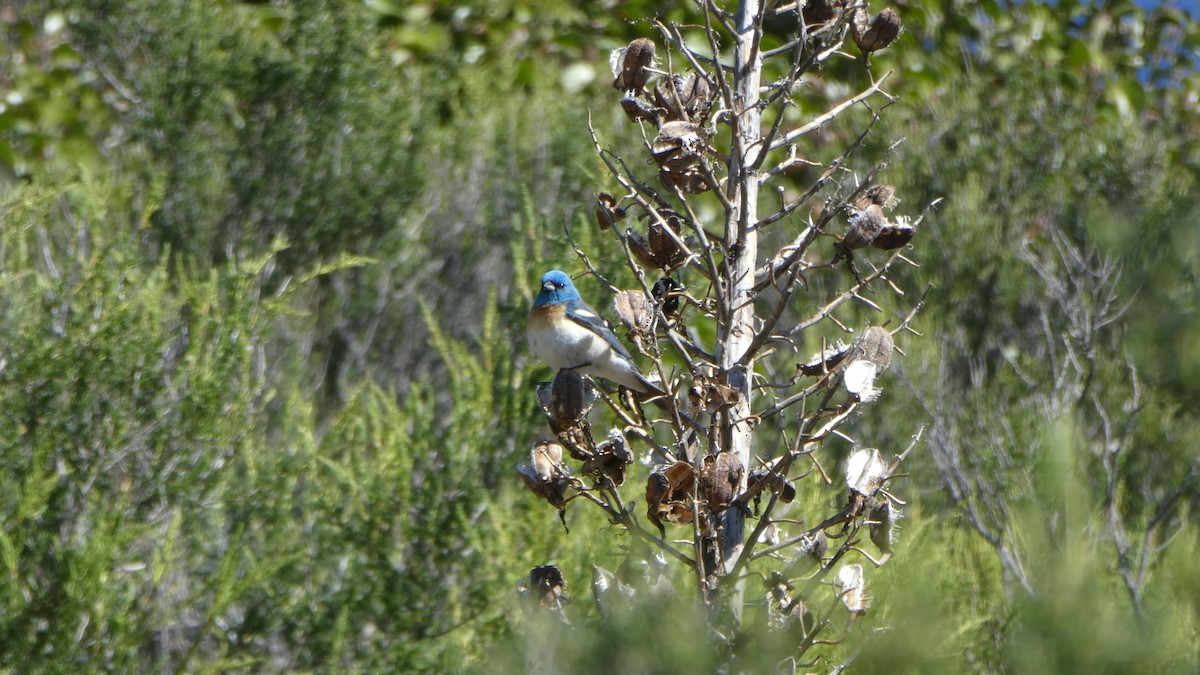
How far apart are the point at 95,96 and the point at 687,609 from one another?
5.86m

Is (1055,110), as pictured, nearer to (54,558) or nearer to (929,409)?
(929,409)

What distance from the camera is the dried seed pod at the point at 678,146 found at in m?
1.95

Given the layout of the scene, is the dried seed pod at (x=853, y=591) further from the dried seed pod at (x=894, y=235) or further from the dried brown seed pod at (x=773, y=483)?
the dried seed pod at (x=894, y=235)

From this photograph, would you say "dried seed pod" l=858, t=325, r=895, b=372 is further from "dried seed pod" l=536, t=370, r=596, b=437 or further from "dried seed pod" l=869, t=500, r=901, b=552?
"dried seed pod" l=536, t=370, r=596, b=437

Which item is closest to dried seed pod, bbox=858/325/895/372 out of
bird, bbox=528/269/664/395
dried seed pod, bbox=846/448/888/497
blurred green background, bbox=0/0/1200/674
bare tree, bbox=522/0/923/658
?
bare tree, bbox=522/0/923/658

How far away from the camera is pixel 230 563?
361cm

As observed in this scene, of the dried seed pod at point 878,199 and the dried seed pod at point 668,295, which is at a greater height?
the dried seed pod at point 878,199

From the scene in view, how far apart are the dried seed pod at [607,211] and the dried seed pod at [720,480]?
0.46 m

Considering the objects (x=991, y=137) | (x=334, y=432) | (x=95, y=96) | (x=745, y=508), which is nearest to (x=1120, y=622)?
(x=745, y=508)

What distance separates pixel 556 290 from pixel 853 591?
134cm

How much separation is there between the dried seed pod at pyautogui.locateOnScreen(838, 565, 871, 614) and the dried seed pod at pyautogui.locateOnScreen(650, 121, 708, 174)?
70cm

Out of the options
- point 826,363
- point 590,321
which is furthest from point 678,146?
point 590,321

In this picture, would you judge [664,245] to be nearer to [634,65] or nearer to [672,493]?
[634,65]

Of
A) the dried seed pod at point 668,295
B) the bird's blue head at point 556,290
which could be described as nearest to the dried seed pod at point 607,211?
the dried seed pod at point 668,295
